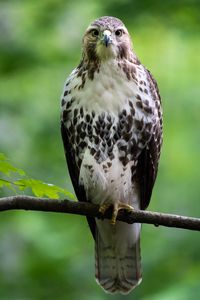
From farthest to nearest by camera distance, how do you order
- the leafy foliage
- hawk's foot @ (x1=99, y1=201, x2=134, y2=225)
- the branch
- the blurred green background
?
the blurred green background → hawk's foot @ (x1=99, y1=201, x2=134, y2=225) → the branch → the leafy foliage

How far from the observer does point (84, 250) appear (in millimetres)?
7766

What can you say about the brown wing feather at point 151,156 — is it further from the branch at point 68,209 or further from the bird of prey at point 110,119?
the branch at point 68,209

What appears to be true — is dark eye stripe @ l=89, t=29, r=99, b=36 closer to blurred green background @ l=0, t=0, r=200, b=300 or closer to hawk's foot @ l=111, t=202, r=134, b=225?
hawk's foot @ l=111, t=202, r=134, b=225

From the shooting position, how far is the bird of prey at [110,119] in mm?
5742

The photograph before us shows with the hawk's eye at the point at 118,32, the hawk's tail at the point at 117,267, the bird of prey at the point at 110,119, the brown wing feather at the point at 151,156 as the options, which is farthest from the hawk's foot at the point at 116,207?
the hawk's eye at the point at 118,32

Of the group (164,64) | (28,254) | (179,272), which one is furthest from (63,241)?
(164,64)

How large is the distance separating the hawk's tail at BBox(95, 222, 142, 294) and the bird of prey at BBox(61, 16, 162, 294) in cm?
60

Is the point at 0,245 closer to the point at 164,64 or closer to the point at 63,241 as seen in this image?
the point at 63,241

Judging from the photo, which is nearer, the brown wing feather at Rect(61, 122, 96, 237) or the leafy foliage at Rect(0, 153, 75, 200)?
the leafy foliage at Rect(0, 153, 75, 200)

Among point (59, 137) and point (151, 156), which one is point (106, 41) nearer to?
point (151, 156)

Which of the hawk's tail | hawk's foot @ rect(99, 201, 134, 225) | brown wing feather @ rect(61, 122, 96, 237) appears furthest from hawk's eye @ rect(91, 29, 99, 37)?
the hawk's tail

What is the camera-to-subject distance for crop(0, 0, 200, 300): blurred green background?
7.32 metres

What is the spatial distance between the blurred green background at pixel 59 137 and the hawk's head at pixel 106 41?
1625mm

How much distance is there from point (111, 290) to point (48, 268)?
0.90m
